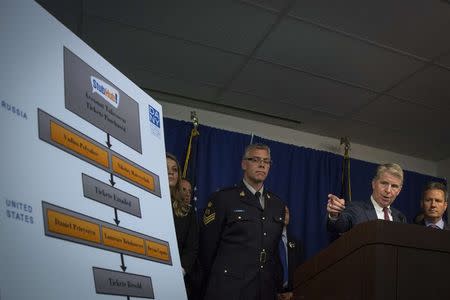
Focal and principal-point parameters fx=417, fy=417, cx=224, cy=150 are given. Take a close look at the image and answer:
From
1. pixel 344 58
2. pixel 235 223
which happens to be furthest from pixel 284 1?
pixel 235 223

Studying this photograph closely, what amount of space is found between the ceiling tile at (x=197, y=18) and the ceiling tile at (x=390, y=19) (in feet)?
1.00

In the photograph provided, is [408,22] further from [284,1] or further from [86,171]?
[86,171]

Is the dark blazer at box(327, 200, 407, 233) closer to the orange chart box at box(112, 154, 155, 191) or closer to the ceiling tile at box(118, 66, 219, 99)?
the orange chart box at box(112, 154, 155, 191)

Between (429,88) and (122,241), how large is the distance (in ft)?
11.2

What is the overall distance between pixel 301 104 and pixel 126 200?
3362 millimetres

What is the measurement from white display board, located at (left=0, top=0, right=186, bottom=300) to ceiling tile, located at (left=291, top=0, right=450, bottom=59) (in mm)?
2045

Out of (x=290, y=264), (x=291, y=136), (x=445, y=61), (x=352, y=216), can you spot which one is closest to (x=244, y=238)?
(x=352, y=216)

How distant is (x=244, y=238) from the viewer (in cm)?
252

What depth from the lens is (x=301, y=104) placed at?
157 inches

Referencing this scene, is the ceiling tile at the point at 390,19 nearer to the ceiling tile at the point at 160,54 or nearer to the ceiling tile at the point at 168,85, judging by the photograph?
the ceiling tile at the point at 160,54

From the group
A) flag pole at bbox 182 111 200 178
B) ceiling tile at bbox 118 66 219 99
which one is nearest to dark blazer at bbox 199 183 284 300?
flag pole at bbox 182 111 200 178

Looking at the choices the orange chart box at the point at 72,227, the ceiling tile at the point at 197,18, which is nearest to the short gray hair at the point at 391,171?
the ceiling tile at the point at 197,18

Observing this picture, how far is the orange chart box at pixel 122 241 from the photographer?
28.6 inches

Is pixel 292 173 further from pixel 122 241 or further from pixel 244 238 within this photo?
pixel 122 241
